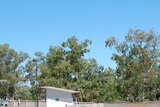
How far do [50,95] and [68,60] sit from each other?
27726 millimetres

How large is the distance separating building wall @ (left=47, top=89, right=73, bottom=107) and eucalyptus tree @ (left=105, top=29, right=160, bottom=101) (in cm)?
2565

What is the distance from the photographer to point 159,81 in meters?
81.0

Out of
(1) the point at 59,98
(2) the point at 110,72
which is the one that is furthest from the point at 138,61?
(1) the point at 59,98

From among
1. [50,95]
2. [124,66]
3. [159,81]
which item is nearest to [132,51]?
[124,66]

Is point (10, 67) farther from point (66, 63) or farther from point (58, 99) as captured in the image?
point (58, 99)

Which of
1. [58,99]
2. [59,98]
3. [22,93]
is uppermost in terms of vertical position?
[22,93]

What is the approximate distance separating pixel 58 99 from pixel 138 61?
27.5 metres

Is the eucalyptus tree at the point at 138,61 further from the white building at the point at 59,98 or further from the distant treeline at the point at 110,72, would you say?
the white building at the point at 59,98

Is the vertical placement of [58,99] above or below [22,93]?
below

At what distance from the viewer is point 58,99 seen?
53.4 metres

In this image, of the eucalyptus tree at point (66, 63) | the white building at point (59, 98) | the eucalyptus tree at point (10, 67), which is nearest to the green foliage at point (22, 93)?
the eucalyptus tree at point (10, 67)

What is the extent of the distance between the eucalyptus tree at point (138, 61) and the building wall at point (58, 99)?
25.6 m

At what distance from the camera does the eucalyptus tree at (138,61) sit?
76.6 metres

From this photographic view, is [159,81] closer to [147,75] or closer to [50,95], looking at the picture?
[147,75]
